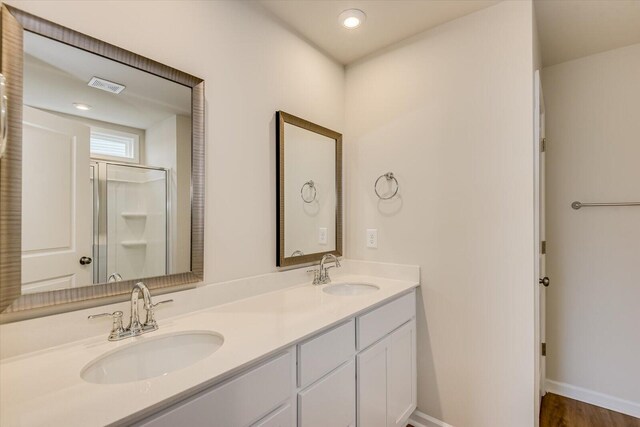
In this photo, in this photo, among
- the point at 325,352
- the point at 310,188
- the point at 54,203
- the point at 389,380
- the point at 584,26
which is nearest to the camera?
the point at 54,203

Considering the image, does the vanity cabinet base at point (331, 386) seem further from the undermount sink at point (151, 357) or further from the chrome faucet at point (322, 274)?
the chrome faucet at point (322, 274)

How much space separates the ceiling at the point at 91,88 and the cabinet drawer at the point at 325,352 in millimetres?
1084

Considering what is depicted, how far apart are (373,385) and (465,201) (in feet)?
3.59

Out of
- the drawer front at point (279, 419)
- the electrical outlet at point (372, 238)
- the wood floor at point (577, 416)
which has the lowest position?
the wood floor at point (577, 416)

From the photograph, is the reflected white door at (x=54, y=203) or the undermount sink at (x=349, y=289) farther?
the undermount sink at (x=349, y=289)

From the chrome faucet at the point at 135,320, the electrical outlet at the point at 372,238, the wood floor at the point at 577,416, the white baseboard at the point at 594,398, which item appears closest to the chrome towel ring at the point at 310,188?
the electrical outlet at the point at 372,238

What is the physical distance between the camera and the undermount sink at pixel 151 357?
992mm

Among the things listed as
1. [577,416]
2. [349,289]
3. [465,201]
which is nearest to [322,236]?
[349,289]

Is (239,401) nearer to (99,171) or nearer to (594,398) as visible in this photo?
(99,171)

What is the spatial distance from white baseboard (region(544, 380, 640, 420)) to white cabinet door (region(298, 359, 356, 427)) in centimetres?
188

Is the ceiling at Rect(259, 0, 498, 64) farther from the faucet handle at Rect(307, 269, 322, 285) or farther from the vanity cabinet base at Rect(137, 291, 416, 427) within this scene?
the vanity cabinet base at Rect(137, 291, 416, 427)

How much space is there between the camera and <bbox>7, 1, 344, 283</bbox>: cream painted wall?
4.09 feet

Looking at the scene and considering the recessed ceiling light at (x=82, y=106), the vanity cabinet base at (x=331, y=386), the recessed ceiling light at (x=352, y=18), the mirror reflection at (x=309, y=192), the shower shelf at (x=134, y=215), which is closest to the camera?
the vanity cabinet base at (x=331, y=386)

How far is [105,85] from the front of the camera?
117cm
